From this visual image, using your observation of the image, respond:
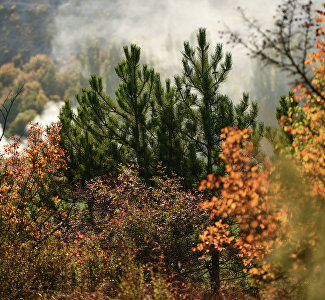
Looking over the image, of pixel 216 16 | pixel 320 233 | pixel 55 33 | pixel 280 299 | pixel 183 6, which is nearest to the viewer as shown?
pixel 320 233

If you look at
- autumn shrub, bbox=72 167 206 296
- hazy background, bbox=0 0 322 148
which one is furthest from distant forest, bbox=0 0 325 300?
hazy background, bbox=0 0 322 148

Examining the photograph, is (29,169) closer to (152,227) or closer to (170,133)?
(152,227)

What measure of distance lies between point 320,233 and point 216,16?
13901 cm

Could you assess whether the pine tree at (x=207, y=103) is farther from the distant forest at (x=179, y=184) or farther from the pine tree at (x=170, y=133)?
the pine tree at (x=170, y=133)

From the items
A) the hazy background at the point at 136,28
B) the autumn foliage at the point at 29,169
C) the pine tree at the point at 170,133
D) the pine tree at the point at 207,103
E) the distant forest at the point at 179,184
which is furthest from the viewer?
the hazy background at the point at 136,28

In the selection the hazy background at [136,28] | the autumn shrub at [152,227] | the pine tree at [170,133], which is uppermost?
the hazy background at [136,28]

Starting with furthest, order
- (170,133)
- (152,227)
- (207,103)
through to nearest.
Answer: (170,133), (207,103), (152,227)

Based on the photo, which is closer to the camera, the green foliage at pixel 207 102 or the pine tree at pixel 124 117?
the green foliage at pixel 207 102

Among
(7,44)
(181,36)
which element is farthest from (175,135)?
(7,44)

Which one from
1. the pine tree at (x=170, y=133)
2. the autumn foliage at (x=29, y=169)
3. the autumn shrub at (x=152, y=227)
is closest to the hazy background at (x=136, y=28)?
the pine tree at (x=170, y=133)

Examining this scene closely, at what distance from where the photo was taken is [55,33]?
16438 cm

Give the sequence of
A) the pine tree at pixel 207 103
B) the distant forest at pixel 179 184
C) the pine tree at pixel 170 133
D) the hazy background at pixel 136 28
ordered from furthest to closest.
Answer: the hazy background at pixel 136 28 < the pine tree at pixel 170 133 < the pine tree at pixel 207 103 < the distant forest at pixel 179 184

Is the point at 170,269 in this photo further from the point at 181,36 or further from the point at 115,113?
the point at 181,36

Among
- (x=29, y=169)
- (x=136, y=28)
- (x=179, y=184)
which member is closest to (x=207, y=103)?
(x=179, y=184)
